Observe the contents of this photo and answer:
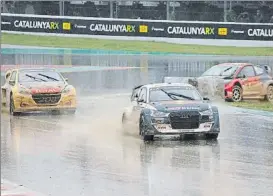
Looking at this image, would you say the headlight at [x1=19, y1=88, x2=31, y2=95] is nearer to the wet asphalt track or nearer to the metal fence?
the wet asphalt track

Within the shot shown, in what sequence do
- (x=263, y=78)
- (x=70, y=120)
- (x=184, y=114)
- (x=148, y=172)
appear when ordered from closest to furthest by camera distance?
(x=148, y=172)
(x=184, y=114)
(x=70, y=120)
(x=263, y=78)

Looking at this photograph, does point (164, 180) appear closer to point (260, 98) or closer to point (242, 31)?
point (260, 98)

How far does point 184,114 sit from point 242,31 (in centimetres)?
3247

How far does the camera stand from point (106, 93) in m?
26.6

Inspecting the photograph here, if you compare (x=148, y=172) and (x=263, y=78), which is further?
(x=263, y=78)

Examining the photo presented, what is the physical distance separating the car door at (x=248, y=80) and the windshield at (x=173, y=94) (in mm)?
7473

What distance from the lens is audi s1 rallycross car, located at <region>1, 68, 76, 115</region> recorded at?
19.8 meters

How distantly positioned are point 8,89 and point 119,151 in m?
7.81

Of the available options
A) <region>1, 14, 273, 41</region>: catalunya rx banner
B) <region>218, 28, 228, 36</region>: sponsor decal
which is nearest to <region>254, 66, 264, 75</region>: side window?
<region>1, 14, 273, 41</region>: catalunya rx banner

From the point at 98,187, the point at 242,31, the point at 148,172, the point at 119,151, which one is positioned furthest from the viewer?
the point at 242,31

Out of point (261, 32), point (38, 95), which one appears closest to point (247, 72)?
point (38, 95)

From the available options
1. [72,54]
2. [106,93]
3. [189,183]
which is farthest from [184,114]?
[72,54]

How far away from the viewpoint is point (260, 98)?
2344cm

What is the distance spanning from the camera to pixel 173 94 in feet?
51.7
